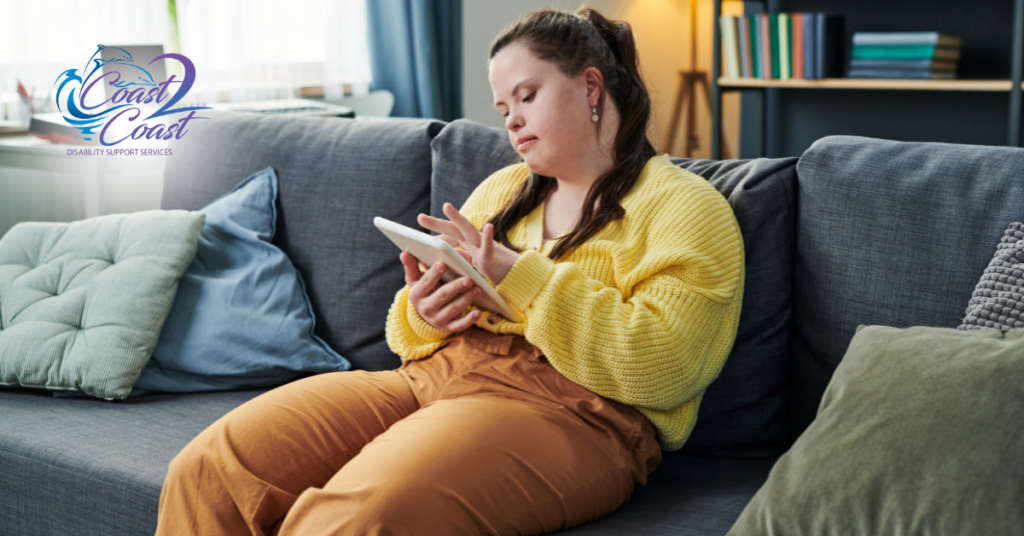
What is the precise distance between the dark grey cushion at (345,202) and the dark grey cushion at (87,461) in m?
0.30

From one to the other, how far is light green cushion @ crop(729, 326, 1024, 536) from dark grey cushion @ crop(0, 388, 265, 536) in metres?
0.85

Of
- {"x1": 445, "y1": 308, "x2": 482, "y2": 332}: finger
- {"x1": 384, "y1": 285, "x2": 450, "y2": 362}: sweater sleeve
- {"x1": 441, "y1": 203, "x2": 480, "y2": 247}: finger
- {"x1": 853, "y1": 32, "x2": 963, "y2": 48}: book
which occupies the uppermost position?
{"x1": 853, "y1": 32, "x2": 963, "y2": 48}: book

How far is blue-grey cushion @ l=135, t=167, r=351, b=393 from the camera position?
156 centimetres

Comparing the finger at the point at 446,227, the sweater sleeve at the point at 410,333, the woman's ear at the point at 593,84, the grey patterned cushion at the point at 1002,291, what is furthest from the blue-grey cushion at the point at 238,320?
the grey patterned cushion at the point at 1002,291

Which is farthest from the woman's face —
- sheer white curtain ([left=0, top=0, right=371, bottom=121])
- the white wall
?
the white wall

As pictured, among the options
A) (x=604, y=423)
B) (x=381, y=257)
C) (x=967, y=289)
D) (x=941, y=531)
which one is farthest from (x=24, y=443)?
(x=967, y=289)

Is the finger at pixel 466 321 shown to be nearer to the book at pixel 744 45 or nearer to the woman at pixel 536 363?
the woman at pixel 536 363

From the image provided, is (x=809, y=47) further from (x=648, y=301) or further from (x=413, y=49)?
(x=648, y=301)

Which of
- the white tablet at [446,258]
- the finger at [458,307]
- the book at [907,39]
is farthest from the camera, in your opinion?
the book at [907,39]

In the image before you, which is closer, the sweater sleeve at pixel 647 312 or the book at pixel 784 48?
the sweater sleeve at pixel 647 312

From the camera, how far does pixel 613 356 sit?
3.66 feet

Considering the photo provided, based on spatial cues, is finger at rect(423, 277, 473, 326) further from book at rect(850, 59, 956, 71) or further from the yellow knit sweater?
book at rect(850, 59, 956, 71)

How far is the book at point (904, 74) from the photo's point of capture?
3.05 metres

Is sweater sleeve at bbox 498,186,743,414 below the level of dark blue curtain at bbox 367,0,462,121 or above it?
below
